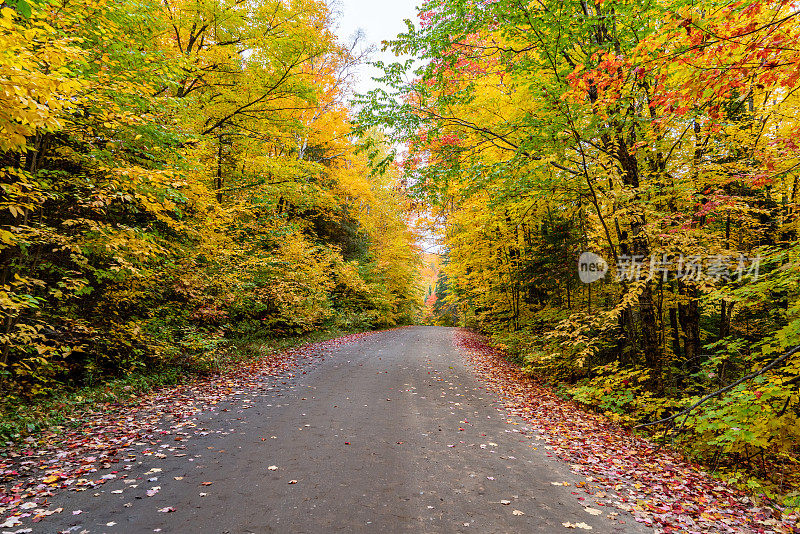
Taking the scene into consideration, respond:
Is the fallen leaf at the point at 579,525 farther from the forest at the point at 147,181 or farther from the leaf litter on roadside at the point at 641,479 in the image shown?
the forest at the point at 147,181

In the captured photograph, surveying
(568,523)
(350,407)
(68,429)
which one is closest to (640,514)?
(568,523)

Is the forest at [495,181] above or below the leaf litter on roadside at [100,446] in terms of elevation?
above

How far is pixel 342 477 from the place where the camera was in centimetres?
404

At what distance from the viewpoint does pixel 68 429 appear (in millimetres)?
5020

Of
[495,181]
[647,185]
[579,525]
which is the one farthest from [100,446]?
[647,185]

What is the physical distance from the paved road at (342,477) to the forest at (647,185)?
2.16 m

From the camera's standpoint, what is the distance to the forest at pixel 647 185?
4820 millimetres

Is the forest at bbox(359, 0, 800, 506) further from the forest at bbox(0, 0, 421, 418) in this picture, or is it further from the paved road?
the forest at bbox(0, 0, 421, 418)

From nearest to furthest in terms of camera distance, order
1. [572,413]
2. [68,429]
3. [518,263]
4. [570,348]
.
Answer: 1. [68,429]
2. [572,413]
3. [570,348]
4. [518,263]

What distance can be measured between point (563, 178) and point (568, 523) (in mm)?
6250

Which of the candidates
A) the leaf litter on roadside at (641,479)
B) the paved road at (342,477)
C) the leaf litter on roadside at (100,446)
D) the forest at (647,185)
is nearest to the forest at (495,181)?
the forest at (647,185)

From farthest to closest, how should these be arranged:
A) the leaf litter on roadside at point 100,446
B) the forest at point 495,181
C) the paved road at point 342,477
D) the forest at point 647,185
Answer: the forest at point 647,185 < the forest at point 495,181 < the leaf litter on roadside at point 100,446 < the paved road at point 342,477

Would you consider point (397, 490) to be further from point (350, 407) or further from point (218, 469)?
point (350, 407)

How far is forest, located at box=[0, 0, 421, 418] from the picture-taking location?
197 inches
